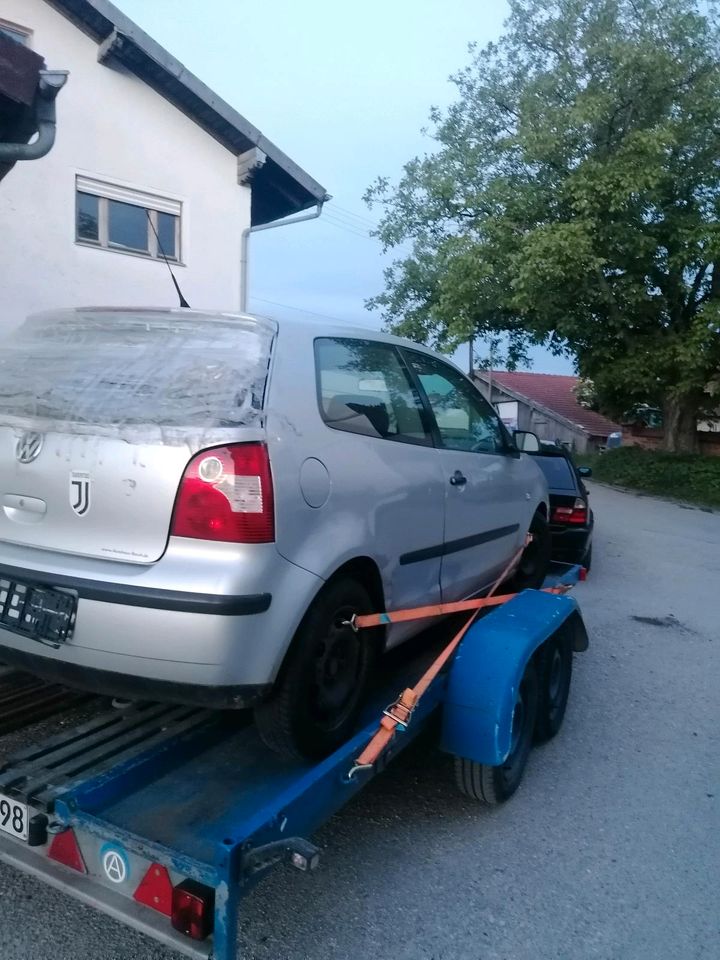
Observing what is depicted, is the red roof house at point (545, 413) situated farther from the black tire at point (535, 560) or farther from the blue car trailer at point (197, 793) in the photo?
the blue car trailer at point (197, 793)

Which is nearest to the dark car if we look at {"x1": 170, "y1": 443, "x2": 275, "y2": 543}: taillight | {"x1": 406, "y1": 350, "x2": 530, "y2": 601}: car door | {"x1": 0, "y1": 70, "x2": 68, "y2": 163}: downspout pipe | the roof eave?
{"x1": 406, "y1": 350, "x2": 530, "y2": 601}: car door

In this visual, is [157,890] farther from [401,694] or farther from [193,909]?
[401,694]

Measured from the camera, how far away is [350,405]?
3328 millimetres

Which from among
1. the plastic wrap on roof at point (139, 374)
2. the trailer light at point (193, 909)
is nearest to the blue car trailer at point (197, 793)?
the trailer light at point (193, 909)

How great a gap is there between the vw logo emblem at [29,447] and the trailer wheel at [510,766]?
84.6 inches

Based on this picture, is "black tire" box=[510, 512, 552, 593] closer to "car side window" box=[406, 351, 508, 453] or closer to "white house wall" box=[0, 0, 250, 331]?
"car side window" box=[406, 351, 508, 453]

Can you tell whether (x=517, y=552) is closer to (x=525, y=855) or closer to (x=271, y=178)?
(x=525, y=855)

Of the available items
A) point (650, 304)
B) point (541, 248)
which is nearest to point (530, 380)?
point (650, 304)

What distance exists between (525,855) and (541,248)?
15086 millimetres

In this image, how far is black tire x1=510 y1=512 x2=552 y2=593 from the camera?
5.48 metres

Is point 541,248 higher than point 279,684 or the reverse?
higher

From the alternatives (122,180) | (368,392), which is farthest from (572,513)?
(122,180)

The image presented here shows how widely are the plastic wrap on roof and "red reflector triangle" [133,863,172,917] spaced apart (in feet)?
4.07

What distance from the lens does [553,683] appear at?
4.61 metres
